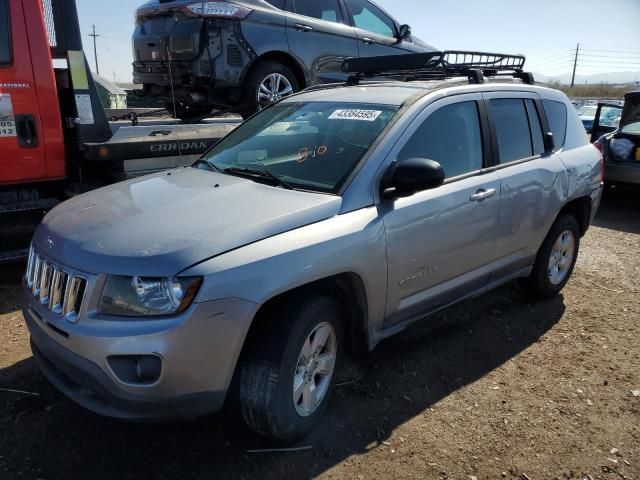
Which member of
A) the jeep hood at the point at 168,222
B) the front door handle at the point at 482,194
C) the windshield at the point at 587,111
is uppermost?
the jeep hood at the point at 168,222

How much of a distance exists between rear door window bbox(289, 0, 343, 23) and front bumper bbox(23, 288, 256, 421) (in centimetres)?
562

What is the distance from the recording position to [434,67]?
4.31 meters

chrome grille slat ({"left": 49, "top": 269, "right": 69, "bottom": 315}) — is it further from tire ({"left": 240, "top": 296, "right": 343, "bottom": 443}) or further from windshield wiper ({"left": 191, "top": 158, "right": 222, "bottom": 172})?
windshield wiper ({"left": 191, "top": 158, "right": 222, "bottom": 172})

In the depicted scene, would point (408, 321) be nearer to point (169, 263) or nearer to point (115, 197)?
point (169, 263)

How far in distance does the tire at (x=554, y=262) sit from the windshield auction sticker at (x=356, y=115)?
2.05 metres

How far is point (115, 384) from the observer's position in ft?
7.44

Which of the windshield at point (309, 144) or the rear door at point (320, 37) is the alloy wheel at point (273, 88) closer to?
the rear door at point (320, 37)

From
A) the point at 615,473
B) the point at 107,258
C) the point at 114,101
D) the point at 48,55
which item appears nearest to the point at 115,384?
the point at 107,258

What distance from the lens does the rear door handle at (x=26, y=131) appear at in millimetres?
4469

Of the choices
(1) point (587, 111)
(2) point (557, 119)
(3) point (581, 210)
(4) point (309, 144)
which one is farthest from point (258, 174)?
(1) point (587, 111)

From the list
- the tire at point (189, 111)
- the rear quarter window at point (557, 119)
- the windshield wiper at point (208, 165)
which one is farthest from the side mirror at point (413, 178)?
the tire at point (189, 111)

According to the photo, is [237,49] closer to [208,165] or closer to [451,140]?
[208,165]

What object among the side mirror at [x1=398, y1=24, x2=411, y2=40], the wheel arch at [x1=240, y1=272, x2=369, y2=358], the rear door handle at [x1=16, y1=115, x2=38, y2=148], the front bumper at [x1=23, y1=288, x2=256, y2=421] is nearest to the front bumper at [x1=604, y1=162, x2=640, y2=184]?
the side mirror at [x1=398, y1=24, x2=411, y2=40]

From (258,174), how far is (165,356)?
1.36m
